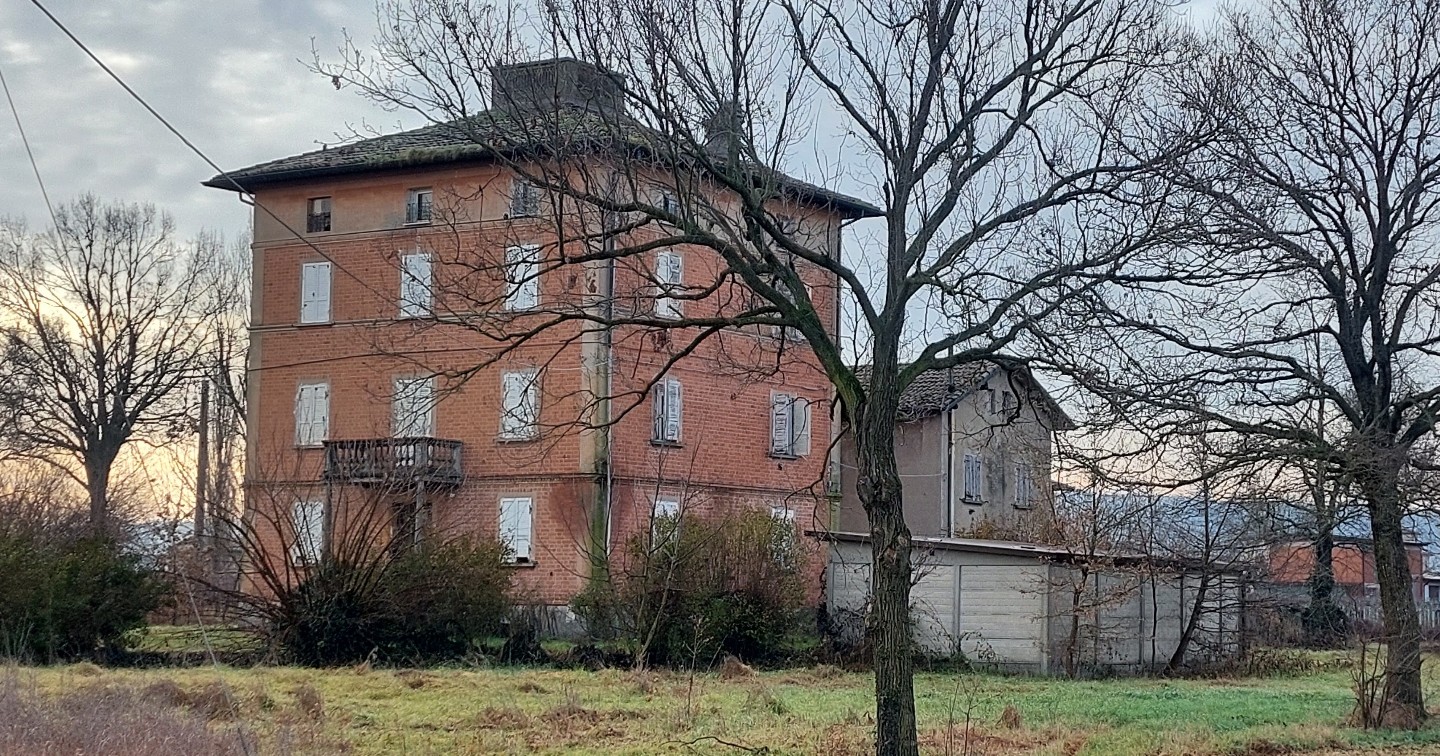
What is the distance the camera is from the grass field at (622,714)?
14734 mm

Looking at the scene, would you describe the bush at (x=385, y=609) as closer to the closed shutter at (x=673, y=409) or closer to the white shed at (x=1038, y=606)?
the white shed at (x=1038, y=606)

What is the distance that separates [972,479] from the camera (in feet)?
167

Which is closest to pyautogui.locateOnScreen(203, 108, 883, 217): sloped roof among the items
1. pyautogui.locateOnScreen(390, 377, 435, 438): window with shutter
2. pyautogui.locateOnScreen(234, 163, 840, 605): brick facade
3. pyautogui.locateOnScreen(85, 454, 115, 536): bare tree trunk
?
pyautogui.locateOnScreen(390, 377, 435, 438): window with shutter

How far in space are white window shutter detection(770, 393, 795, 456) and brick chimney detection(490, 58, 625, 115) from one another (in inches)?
1065

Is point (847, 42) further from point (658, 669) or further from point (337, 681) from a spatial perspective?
point (658, 669)

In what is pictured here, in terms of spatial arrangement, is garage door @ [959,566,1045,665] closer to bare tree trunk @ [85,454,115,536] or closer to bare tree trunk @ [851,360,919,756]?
bare tree trunk @ [851,360,919,756]

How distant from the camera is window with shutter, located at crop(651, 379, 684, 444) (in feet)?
125

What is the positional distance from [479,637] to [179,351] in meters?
23.7

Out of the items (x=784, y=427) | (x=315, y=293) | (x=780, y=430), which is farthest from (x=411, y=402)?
(x=784, y=427)

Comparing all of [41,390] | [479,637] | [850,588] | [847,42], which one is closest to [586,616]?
[479,637]

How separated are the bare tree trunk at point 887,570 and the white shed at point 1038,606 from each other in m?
14.1

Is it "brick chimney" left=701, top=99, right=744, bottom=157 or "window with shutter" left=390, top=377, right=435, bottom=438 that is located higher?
"brick chimney" left=701, top=99, right=744, bottom=157

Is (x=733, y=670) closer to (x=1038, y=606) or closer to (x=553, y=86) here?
(x=1038, y=606)

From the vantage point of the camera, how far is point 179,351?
4822 centimetres
